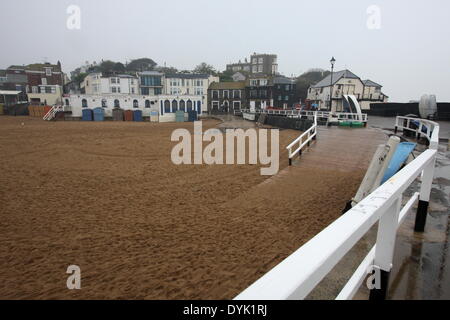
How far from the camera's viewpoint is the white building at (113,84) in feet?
200

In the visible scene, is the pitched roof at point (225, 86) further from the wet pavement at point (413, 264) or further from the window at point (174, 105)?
the wet pavement at point (413, 264)

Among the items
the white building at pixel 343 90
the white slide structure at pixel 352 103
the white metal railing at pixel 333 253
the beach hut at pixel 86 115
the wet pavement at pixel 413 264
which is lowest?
the wet pavement at pixel 413 264

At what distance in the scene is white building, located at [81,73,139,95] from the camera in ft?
200

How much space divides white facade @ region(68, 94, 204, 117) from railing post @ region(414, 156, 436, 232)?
4275cm

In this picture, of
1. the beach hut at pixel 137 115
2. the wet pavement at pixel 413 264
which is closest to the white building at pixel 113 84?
the beach hut at pixel 137 115

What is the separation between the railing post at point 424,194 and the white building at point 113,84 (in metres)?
66.5

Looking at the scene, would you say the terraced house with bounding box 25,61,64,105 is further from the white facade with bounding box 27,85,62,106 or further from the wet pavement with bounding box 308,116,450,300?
the wet pavement with bounding box 308,116,450,300

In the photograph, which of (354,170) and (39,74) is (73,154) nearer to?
(354,170)

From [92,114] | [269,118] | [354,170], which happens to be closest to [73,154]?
[354,170]

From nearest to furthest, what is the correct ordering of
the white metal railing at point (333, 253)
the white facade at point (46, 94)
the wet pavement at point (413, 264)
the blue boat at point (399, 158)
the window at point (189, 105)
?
the white metal railing at point (333, 253)
the wet pavement at point (413, 264)
the blue boat at point (399, 158)
the window at point (189, 105)
the white facade at point (46, 94)

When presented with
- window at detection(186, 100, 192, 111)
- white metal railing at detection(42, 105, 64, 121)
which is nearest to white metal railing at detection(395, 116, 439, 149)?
window at detection(186, 100, 192, 111)

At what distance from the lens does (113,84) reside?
61.9 meters

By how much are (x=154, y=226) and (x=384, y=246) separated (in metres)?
5.28

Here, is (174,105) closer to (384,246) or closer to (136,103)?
(136,103)
